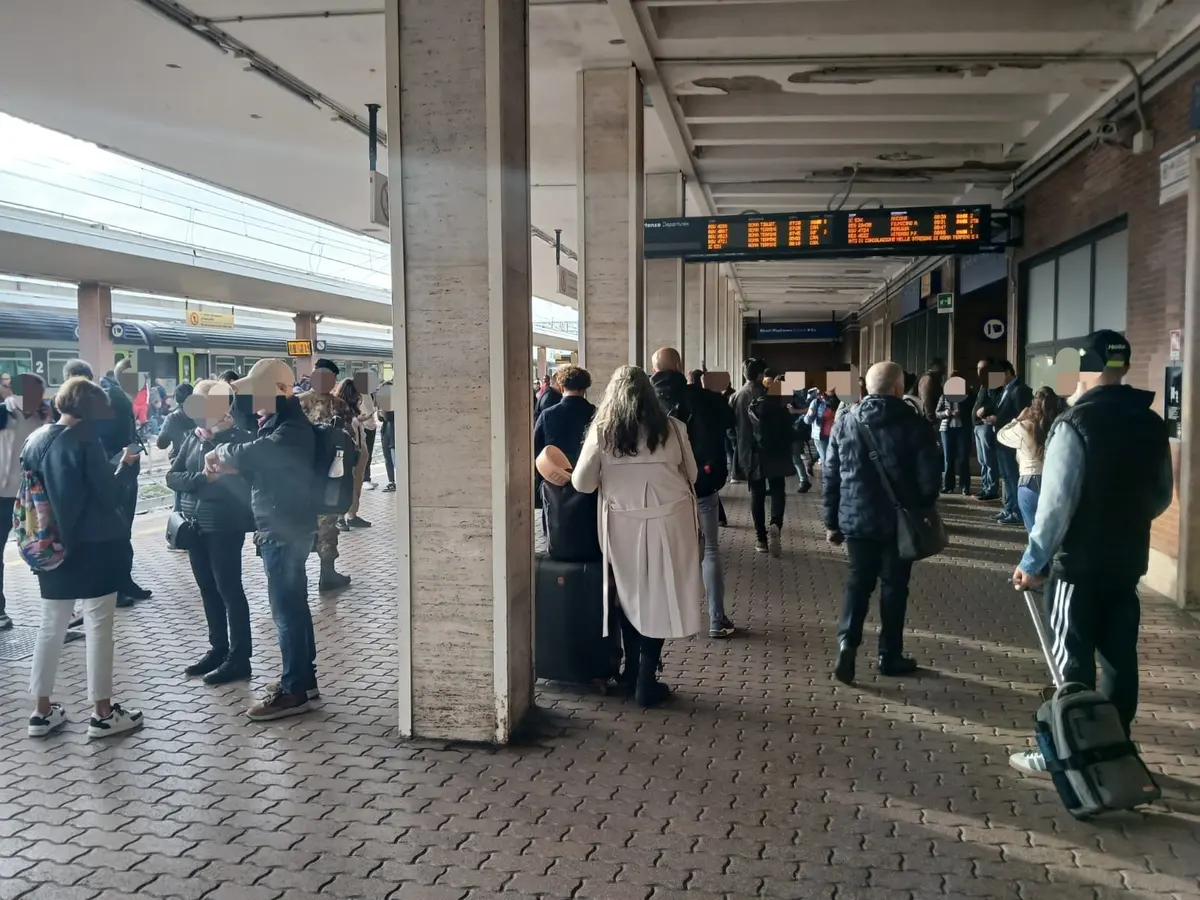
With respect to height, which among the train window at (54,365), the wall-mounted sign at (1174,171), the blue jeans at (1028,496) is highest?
the wall-mounted sign at (1174,171)

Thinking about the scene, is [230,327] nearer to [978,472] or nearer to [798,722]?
[978,472]

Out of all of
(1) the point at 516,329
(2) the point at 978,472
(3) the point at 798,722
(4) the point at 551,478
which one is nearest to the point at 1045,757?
(3) the point at 798,722

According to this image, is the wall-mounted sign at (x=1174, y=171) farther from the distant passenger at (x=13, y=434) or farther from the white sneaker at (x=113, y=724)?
the distant passenger at (x=13, y=434)

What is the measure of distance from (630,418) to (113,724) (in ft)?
9.73

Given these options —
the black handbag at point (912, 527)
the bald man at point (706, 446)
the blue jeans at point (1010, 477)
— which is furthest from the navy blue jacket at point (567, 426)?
the blue jeans at point (1010, 477)

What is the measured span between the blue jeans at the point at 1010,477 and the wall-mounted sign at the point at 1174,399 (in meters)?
4.00

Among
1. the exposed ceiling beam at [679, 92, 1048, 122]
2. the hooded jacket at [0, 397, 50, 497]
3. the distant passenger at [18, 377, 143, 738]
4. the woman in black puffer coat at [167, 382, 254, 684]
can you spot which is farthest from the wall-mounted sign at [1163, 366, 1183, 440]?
the hooded jacket at [0, 397, 50, 497]

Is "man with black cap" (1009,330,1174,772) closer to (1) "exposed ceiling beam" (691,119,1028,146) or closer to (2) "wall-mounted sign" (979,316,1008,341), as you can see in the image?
(1) "exposed ceiling beam" (691,119,1028,146)

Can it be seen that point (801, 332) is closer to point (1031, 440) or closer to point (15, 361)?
point (15, 361)

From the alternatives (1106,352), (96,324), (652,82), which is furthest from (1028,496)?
(96,324)

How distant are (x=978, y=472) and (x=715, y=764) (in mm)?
14036

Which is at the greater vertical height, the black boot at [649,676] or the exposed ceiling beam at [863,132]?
the exposed ceiling beam at [863,132]

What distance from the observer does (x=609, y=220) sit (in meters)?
9.45

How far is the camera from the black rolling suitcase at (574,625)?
17.5 feet
